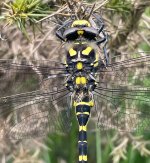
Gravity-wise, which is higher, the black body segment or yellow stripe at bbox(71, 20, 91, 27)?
yellow stripe at bbox(71, 20, 91, 27)

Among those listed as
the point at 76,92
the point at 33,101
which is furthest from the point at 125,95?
the point at 33,101

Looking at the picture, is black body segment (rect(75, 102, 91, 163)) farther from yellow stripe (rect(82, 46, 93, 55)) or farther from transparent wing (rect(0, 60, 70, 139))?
yellow stripe (rect(82, 46, 93, 55))

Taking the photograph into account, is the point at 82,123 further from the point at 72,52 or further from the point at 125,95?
the point at 72,52

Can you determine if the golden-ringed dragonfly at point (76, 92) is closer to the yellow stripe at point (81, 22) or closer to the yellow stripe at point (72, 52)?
the yellow stripe at point (72, 52)

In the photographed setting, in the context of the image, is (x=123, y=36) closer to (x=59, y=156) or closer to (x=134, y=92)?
(x=134, y=92)

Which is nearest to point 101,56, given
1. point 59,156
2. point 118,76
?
point 118,76

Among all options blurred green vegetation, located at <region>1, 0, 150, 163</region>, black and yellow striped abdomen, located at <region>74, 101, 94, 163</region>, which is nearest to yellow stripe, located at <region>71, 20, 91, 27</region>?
blurred green vegetation, located at <region>1, 0, 150, 163</region>
